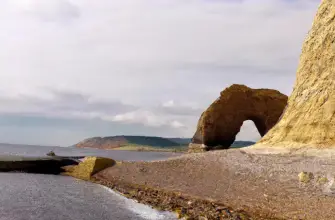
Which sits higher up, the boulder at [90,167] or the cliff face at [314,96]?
the cliff face at [314,96]

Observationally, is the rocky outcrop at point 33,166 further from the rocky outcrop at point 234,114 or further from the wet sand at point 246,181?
the rocky outcrop at point 234,114

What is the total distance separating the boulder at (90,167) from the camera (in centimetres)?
3079

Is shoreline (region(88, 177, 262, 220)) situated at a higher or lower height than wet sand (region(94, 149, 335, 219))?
lower

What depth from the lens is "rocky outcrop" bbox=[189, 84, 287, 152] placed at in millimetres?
71750

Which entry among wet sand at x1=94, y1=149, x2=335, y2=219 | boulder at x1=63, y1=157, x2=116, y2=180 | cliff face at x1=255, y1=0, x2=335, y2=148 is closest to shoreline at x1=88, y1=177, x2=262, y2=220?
wet sand at x1=94, y1=149, x2=335, y2=219

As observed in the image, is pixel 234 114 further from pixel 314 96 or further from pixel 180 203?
pixel 180 203

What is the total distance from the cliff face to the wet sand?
386cm

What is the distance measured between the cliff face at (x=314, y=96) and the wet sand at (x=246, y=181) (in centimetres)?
386

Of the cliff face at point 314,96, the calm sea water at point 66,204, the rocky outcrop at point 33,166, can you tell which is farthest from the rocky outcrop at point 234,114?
the calm sea water at point 66,204

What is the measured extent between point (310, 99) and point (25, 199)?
85.1 ft

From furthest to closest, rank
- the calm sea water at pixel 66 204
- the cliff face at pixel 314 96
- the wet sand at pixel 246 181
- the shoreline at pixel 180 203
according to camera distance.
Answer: the cliff face at pixel 314 96
the wet sand at pixel 246 181
the shoreline at pixel 180 203
the calm sea water at pixel 66 204

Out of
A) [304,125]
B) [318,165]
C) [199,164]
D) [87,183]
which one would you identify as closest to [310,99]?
[304,125]

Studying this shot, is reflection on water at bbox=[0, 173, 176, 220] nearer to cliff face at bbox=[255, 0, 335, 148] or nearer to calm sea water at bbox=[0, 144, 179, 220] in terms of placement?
calm sea water at bbox=[0, 144, 179, 220]

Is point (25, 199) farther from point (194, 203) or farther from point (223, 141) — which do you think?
point (223, 141)
